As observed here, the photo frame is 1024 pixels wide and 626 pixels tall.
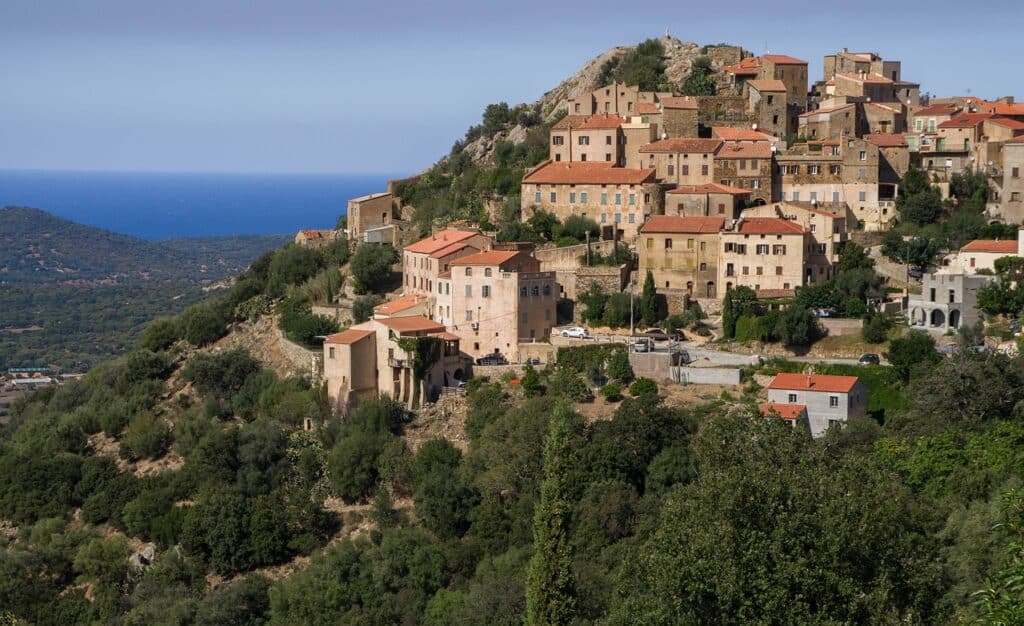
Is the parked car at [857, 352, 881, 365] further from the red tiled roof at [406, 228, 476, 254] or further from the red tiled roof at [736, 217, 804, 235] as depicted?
the red tiled roof at [406, 228, 476, 254]

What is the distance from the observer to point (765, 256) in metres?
45.6

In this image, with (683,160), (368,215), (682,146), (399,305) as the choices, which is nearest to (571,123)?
(682,146)

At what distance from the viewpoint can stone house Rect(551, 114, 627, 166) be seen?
53406mm

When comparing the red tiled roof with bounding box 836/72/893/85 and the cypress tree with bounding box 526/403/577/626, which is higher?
the red tiled roof with bounding box 836/72/893/85

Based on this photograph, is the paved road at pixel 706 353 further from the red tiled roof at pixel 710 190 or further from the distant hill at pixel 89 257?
the distant hill at pixel 89 257

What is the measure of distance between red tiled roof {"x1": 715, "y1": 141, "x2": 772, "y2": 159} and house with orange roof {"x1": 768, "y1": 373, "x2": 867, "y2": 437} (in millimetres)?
13681

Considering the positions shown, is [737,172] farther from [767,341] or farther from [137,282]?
[137,282]

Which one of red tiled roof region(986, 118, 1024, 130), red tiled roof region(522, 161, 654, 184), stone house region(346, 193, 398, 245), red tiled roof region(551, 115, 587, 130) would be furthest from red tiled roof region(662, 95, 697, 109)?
stone house region(346, 193, 398, 245)

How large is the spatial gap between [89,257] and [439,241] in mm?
132092

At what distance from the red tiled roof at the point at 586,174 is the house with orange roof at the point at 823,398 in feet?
43.2

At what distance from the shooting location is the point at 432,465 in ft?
134

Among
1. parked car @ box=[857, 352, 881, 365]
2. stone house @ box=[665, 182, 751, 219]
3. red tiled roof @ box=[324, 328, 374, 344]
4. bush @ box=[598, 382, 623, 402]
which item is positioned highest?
stone house @ box=[665, 182, 751, 219]

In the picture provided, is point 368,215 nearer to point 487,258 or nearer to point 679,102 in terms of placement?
point 679,102

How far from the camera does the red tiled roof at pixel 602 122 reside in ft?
176
